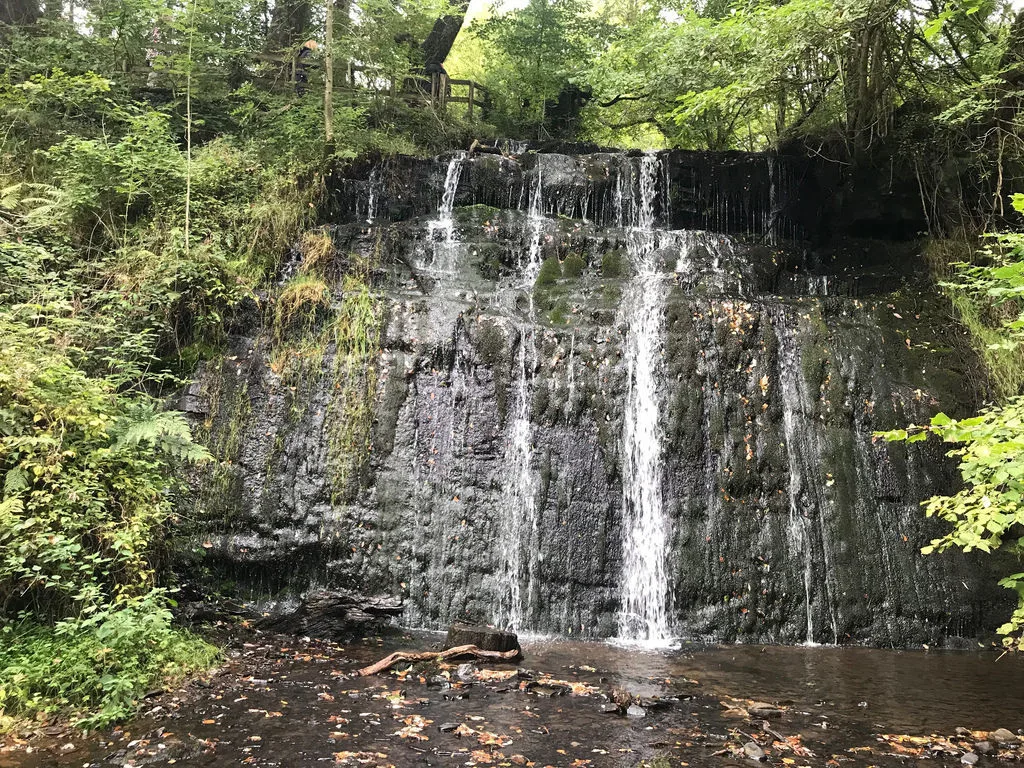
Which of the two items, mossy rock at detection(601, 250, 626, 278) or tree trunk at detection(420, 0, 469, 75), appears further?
tree trunk at detection(420, 0, 469, 75)

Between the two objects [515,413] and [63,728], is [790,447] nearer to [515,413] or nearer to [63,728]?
[515,413]

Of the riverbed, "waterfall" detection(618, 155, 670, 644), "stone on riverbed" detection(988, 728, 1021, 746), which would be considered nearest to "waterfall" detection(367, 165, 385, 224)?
"waterfall" detection(618, 155, 670, 644)

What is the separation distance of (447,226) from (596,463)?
5.29 metres

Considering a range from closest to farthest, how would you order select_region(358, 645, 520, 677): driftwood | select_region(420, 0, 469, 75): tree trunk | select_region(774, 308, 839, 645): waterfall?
1. select_region(358, 645, 520, 677): driftwood
2. select_region(774, 308, 839, 645): waterfall
3. select_region(420, 0, 469, 75): tree trunk

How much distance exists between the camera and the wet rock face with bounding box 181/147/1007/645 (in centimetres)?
757

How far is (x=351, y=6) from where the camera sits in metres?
16.9

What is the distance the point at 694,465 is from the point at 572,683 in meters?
3.66

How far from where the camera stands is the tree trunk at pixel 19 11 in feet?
49.6

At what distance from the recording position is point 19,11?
602 inches

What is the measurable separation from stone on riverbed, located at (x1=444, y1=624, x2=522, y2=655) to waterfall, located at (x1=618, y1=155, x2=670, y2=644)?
1.95 metres

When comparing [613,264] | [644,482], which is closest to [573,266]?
[613,264]

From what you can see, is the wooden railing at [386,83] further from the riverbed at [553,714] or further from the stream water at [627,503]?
the riverbed at [553,714]

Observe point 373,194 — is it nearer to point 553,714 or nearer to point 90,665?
point 90,665

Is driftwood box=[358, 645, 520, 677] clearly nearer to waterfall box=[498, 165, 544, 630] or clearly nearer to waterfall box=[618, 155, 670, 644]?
waterfall box=[498, 165, 544, 630]
